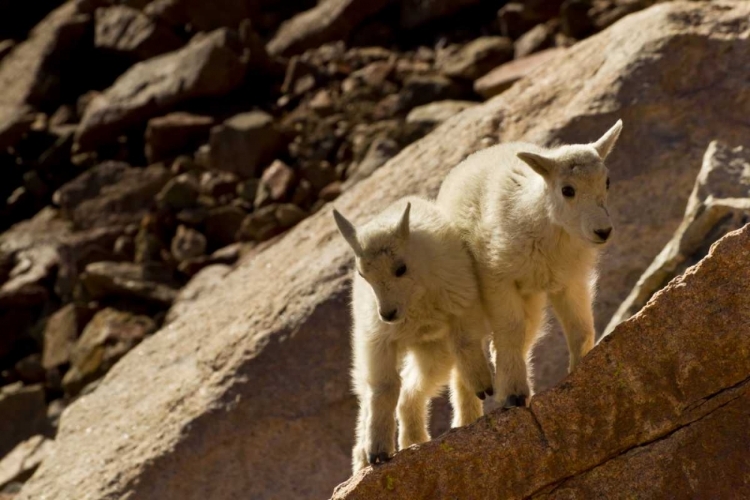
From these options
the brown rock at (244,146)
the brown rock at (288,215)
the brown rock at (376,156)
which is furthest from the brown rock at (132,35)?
the brown rock at (376,156)

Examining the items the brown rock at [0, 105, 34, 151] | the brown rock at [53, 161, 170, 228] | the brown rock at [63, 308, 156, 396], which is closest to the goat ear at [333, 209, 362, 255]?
the brown rock at [63, 308, 156, 396]

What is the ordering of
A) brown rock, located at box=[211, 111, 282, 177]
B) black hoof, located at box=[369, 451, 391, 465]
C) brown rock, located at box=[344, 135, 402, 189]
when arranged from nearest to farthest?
1. black hoof, located at box=[369, 451, 391, 465]
2. brown rock, located at box=[344, 135, 402, 189]
3. brown rock, located at box=[211, 111, 282, 177]

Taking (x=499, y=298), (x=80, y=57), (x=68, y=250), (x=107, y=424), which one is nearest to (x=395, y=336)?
(x=499, y=298)

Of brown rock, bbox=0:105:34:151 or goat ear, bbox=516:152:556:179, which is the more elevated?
goat ear, bbox=516:152:556:179

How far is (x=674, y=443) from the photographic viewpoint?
19.8 ft

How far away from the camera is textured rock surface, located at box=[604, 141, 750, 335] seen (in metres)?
8.25

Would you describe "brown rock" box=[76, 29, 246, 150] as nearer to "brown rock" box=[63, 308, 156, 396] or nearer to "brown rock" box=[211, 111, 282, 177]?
"brown rock" box=[211, 111, 282, 177]

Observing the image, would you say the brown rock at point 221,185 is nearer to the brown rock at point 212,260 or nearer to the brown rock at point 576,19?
the brown rock at point 212,260

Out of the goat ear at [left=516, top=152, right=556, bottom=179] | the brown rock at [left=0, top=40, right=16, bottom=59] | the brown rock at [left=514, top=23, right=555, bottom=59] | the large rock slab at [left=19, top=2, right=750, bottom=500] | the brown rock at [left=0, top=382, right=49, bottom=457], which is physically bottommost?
the brown rock at [left=0, top=382, right=49, bottom=457]

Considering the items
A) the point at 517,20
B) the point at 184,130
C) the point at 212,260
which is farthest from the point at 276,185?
the point at 517,20

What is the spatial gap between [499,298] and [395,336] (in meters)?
0.67

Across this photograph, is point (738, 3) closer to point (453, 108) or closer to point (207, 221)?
point (453, 108)

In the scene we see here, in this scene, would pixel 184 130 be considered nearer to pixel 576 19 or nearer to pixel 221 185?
pixel 221 185

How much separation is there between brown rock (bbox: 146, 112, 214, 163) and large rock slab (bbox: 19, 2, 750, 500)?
1062 centimetres
